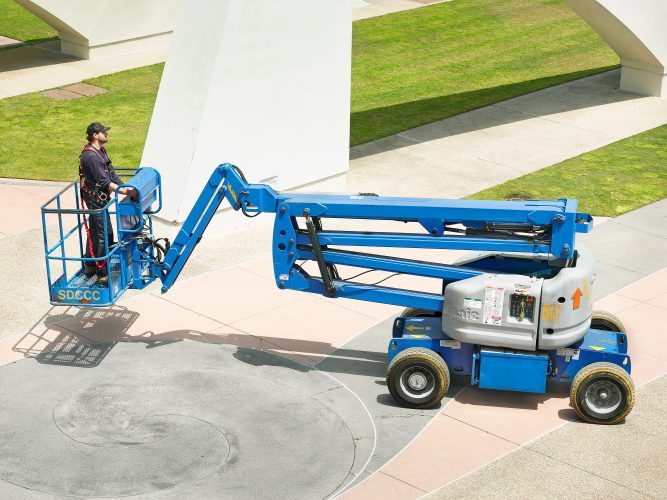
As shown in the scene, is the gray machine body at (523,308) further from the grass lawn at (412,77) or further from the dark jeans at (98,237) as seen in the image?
the grass lawn at (412,77)

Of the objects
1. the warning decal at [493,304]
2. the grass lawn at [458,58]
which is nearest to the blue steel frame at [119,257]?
the warning decal at [493,304]

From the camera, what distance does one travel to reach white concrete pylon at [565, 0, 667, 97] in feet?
70.5

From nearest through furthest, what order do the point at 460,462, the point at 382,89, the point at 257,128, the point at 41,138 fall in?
the point at 460,462
the point at 257,128
the point at 41,138
the point at 382,89

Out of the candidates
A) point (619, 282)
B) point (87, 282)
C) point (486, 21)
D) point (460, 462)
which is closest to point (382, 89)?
point (486, 21)

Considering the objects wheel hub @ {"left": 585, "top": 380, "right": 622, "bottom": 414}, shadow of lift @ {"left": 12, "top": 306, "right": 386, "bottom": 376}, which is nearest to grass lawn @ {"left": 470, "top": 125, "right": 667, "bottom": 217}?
shadow of lift @ {"left": 12, "top": 306, "right": 386, "bottom": 376}

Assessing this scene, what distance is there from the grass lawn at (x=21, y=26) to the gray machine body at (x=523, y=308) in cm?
1983

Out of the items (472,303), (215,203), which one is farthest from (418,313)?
(215,203)

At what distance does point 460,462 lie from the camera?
10.7 m

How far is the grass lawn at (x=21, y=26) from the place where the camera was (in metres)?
28.4

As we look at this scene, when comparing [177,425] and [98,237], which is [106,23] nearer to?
[98,237]

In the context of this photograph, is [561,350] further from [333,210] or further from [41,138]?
[41,138]

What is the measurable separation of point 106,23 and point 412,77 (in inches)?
295

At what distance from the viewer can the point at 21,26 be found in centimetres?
2948

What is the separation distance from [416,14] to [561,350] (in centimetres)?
2007
